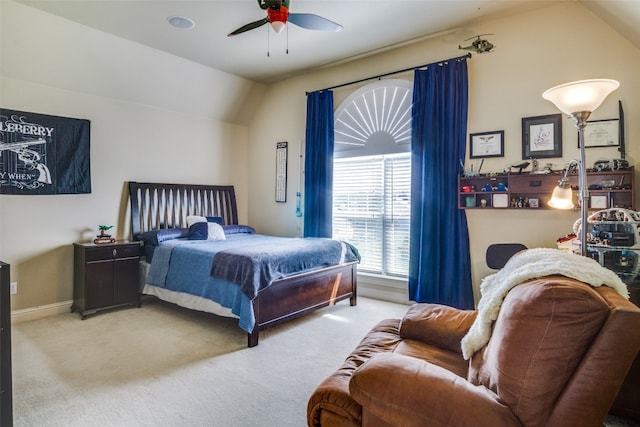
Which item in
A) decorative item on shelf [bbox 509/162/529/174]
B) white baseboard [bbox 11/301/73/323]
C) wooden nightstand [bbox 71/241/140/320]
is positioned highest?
decorative item on shelf [bbox 509/162/529/174]

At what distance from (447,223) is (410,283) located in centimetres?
86

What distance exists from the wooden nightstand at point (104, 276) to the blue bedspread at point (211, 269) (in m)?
0.30

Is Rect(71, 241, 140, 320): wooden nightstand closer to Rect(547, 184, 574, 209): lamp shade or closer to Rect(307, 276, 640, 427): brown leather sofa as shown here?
Rect(307, 276, 640, 427): brown leather sofa

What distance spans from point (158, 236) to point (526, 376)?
164 inches

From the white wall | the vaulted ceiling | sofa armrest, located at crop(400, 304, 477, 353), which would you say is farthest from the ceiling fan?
sofa armrest, located at crop(400, 304, 477, 353)

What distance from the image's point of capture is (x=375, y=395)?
1280 millimetres

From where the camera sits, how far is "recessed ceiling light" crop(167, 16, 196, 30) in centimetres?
373

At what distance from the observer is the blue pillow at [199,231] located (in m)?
4.58

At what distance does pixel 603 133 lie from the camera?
10.8 feet

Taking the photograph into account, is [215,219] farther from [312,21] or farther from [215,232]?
[312,21]

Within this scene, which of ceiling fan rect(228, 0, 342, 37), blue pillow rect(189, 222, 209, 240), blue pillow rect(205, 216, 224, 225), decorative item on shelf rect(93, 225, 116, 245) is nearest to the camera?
ceiling fan rect(228, 0, 342, 37)

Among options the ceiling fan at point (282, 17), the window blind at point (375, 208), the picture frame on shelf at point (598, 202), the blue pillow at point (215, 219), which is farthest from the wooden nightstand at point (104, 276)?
the picture frame on shelf at point (598, 202)

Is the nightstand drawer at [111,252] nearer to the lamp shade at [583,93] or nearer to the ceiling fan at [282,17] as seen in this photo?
the ceiling fan at [282,17]

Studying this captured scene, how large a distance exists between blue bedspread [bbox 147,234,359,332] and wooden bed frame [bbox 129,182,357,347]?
0.10 meters
